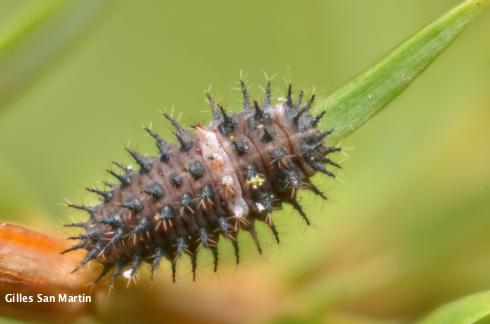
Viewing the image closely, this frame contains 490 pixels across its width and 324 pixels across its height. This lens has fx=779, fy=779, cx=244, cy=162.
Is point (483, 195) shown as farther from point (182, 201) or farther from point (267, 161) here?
point (182, 201)

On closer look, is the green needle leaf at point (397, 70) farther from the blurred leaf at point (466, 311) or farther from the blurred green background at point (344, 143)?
the blurred green background at point (344, 143)

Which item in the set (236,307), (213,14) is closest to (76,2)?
(236,307)

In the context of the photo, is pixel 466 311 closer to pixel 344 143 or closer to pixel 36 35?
pixel 344 143

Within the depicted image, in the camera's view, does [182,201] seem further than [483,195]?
No

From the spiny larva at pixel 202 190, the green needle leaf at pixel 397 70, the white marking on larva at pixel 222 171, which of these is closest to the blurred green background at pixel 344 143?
the spiny larva at pixel 202 190

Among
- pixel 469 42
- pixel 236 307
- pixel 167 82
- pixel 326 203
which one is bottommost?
pixel 236 307

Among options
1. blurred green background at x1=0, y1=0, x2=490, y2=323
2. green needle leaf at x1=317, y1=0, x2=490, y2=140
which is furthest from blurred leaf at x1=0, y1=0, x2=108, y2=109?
green needle leaf at x1=317, y1=0, x2=490, y2=140

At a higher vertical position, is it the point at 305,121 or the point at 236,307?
the point at 305,121
